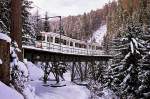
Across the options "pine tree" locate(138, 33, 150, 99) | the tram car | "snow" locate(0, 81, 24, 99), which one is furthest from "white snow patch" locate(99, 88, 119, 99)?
→ "snow" locate(0, 81, 24, 99)

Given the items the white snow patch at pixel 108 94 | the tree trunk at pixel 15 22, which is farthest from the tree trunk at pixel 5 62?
the white snow patch at pixel 108 94

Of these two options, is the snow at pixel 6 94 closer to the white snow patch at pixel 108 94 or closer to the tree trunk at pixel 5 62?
the tree trunk at pixel 5 62

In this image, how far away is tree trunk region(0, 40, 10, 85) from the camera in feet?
46.5

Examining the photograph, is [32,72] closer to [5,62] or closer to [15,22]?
[15,22]

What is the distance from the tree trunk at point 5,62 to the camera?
1417cm

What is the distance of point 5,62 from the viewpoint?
47.4 ft

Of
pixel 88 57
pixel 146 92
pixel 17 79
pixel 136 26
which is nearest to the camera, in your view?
pixel 17 79

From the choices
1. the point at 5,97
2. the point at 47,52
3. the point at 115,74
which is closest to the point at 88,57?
the point at 115,74

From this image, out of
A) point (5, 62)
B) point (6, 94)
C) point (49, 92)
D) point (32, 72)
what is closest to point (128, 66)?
point (49, 92)

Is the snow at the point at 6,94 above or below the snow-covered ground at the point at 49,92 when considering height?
above

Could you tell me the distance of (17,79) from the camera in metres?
15.6

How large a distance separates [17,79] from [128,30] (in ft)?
68.8

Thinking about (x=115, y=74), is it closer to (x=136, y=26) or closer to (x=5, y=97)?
(x=136, y=26)

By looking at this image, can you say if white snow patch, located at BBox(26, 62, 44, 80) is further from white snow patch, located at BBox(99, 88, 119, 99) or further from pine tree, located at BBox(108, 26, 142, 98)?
pine tree, located at BBox(108, 26, 142, 98)
